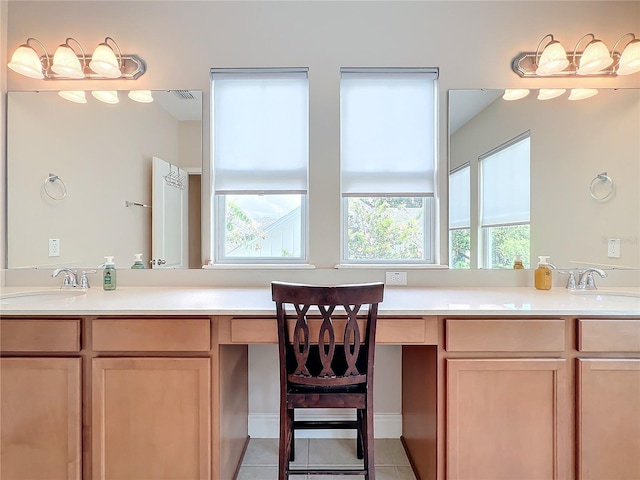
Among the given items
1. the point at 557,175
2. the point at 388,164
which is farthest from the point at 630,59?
the point at 388,164

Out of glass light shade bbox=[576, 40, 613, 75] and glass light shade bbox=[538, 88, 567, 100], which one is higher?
glass light shade bbox=[576, 40, 613, 75]

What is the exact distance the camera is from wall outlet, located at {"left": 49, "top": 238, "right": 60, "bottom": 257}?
1865mm

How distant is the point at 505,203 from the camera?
1.87 metres

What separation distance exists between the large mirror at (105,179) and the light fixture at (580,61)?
1.99 meters

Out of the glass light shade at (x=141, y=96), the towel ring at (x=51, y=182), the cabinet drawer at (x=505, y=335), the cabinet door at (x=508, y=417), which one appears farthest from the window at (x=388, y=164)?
the towel ring at (x=51, y=182)

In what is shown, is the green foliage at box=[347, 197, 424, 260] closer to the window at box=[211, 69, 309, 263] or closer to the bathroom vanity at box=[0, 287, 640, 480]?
the window at box=[211, 69, 309, 263]

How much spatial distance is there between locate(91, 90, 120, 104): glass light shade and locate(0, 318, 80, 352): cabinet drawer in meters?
1.33

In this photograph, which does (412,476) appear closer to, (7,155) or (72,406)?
(72,406)

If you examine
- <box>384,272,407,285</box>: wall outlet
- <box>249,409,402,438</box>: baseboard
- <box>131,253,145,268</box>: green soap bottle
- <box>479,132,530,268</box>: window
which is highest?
<box>479,132,530,268</box>: window

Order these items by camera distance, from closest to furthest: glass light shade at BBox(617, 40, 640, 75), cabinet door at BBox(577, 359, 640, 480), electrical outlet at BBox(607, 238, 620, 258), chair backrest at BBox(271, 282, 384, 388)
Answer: chair backrest at BBox(271, 282, 384, 388) → cabinet door at BBox(577, 359, 640, 480) → glass light shade at BBox(617, 40, 640, 75) → electrical outlet at BBox(607, 238, 620, 258)

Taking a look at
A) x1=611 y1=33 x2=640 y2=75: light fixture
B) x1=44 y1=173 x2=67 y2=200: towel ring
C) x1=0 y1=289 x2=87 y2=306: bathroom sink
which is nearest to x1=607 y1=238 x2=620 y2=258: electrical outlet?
x1=611 y1=33 x2=640 y2=75: light fixture

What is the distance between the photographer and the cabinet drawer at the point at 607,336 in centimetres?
126

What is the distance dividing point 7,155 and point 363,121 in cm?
215

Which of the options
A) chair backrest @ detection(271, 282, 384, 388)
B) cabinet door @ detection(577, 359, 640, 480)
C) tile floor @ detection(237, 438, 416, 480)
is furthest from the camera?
tile floor @ detection(237, 438, 416, 480)
